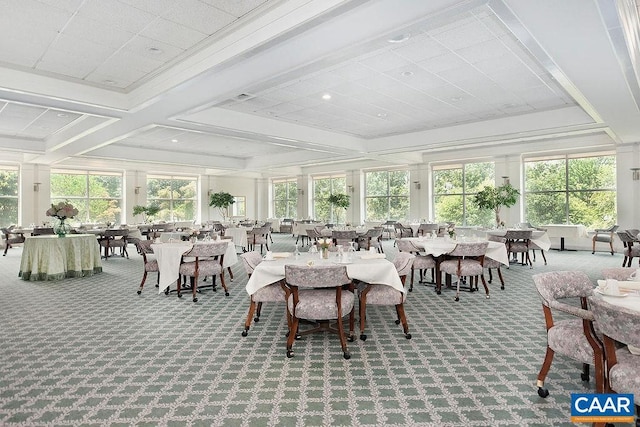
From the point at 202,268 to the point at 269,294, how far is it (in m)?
2.03

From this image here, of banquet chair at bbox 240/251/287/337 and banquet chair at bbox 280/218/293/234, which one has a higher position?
banquet chair at bbox 280/218/293/234

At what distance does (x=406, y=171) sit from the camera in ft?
52.2

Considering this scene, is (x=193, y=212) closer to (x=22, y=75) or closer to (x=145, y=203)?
(x=145, y=203)

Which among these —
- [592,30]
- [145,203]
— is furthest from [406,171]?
[592,30]

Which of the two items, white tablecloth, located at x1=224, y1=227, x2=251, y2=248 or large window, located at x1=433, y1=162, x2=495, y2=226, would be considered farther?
large window, located at x1=433, y1=162, x2=495, y2=226

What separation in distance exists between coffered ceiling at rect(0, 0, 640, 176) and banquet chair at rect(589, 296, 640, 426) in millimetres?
2471

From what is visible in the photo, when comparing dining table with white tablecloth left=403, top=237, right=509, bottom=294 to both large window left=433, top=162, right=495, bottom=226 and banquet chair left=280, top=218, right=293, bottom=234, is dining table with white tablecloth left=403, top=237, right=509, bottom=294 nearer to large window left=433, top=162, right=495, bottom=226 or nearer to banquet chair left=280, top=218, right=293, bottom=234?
large window left=433, top=162, right=495, bottom=226

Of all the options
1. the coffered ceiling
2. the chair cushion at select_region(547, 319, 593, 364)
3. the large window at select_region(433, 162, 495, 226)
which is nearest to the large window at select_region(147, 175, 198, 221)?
the coffered ceiling

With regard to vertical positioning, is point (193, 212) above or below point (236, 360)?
above

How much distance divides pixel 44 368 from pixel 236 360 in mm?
1589

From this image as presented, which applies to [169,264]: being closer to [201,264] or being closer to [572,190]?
[201,264]

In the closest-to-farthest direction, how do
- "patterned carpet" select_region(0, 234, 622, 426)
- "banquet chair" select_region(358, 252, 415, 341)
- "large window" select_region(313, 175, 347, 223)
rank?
"patterned carpet" select_region(0, 234, 622, 426)
"banquet chair" select_region(358, 252, 415, 341)
"large window" select_region(313, 175, 347, 223)

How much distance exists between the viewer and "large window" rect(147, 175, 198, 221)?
17.1m

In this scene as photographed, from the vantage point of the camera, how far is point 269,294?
13.4 ft
